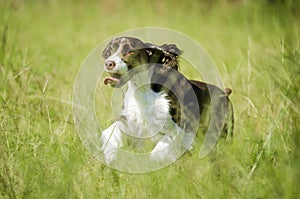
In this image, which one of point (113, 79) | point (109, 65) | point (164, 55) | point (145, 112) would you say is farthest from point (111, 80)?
point (164, 55)

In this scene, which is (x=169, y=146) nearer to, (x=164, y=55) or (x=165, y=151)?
(x=165, y=151)

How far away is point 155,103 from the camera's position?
3670 millimetres

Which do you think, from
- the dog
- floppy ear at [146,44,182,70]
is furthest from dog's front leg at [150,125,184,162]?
floppy ear at [146,44,182,70]

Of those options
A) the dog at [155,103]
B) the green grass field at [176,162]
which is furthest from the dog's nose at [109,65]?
the green grass field at [176,162]

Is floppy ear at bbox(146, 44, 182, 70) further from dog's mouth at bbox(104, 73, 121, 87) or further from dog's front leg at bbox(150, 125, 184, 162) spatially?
dog's front leg at bbox(150, 125, 184, 162)

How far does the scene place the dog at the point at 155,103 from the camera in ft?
11.7

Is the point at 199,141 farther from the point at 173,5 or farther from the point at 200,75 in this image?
the point at 173,5

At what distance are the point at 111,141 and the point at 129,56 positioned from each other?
0.43 metres

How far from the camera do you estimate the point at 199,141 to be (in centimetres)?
351

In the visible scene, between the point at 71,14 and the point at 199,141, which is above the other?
the point at 199,141

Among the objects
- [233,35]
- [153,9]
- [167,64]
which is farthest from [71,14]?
[167,64]

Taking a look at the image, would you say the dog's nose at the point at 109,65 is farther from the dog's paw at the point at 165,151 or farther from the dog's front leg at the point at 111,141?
the dog's paw at the point at 165,151

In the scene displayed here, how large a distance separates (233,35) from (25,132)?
15.4 ft

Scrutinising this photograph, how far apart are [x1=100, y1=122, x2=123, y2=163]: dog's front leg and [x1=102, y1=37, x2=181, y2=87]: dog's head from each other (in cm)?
23
